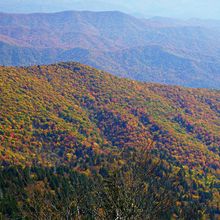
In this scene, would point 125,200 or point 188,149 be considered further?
point 188,149

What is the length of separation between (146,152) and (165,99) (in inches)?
5585

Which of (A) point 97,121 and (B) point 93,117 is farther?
(B) point 93,117

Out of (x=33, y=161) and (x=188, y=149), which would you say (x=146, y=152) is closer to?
(x=33, y=161)

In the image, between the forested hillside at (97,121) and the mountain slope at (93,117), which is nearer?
the forested hillside at (97,121)

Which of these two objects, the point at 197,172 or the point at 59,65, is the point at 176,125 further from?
the point at 59,65

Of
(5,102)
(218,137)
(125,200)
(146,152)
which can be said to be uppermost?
(146,152)

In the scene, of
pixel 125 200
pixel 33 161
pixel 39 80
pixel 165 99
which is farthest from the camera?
pixel 165 99

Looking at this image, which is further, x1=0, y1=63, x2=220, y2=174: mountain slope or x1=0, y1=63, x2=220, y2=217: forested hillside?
x1=0, y1=63, x2=220, y2=174: mountain slope

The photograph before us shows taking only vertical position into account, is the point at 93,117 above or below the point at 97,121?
above

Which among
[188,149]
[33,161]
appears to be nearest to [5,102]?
[33,161]

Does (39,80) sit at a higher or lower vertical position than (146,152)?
lower

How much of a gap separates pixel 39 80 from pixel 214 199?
8810 cm

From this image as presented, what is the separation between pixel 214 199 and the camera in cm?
7475

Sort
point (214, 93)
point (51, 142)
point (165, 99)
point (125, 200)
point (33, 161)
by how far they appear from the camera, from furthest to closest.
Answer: point (214, 93)
point (165, 99)
point (51, 142)
point (33, 161)
point (125, 200)
